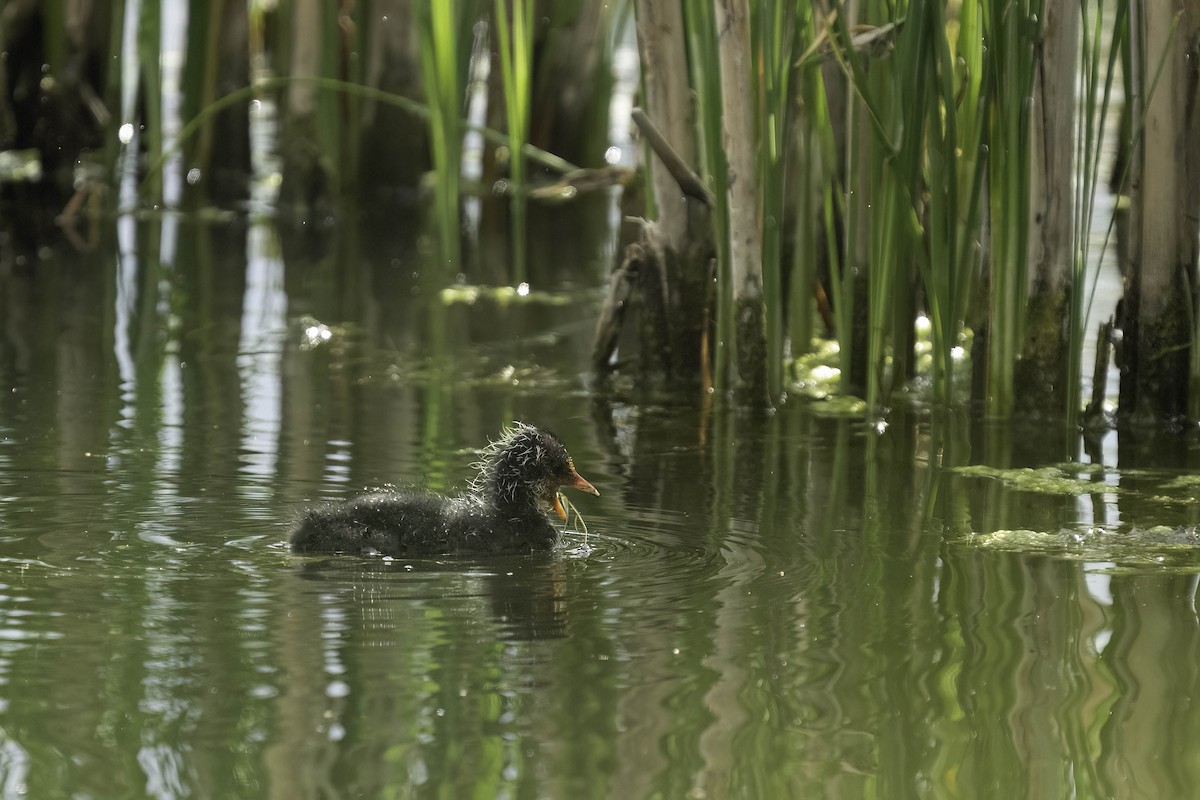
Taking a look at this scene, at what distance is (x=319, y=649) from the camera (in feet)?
14.1

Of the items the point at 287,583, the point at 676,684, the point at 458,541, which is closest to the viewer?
the point at 676,684

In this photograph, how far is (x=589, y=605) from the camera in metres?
4.72

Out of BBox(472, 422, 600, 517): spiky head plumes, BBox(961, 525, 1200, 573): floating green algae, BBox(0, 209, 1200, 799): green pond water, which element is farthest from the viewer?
BBox(472, 422, 600, 517): spiky head plumes

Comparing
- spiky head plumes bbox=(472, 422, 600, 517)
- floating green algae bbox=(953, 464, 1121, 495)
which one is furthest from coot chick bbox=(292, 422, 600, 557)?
floating green algae bbox=(953, 464, 1121, 495)

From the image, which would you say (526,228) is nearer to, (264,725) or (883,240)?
(883,240)

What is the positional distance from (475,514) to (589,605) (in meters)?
0.73

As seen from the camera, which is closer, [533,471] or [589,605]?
[589,605]

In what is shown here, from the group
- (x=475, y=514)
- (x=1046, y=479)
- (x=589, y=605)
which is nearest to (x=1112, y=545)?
(x=1046, y=479)

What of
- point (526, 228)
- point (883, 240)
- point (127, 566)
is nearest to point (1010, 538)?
point (883, 240)

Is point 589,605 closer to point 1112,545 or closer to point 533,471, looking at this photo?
point 533,471

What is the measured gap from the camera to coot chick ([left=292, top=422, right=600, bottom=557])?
16.9 ft

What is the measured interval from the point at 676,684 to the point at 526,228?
8.89 m

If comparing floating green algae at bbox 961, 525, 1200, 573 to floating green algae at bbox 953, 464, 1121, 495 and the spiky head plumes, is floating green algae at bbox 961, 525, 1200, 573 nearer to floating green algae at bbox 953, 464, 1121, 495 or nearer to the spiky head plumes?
floating green algae at bbox 953, 464, 1121, 495

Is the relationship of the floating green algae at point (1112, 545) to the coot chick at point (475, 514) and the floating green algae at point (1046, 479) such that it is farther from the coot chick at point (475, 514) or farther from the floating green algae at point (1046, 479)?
the coot chick at point (475, 514)
